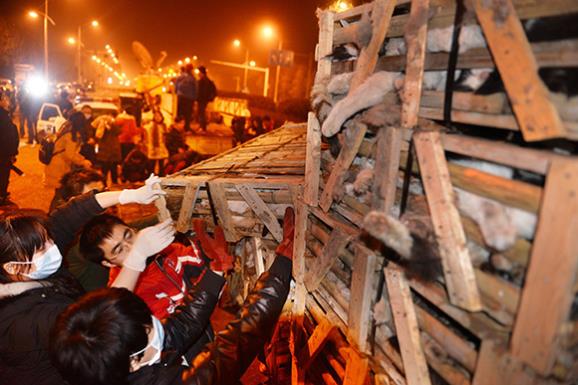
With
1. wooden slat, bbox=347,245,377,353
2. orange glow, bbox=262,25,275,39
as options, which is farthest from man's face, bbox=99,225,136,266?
orange glow, bbox=262,25,275,39

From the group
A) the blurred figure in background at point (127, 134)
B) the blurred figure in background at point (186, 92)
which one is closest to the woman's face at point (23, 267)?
the blurred figure in background at point (127, 134)

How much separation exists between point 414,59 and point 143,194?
3.33 m

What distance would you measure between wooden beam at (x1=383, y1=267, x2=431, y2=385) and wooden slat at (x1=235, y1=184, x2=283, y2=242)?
238 centimetres

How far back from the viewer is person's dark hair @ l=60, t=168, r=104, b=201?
4.84m

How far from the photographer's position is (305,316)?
402 centimetres

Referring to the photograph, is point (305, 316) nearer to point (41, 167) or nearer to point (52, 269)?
point (52, 269)

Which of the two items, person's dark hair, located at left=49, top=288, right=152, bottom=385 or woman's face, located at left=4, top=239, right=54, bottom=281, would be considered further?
woman's face, located at left=4, top=239, right=54, bottom=281

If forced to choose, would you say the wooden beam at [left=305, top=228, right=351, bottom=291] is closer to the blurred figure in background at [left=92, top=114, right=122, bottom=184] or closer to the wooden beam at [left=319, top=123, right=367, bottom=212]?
the wooden beam at [left=319, top=123, right=367, bottom=212]

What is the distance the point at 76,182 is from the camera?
4863 millimetres

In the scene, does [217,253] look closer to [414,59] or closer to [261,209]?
[261,209]

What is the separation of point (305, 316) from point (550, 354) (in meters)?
2.72

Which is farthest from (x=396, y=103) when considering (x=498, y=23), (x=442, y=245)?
(x=442, y=245)

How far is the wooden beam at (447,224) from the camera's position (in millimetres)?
1905

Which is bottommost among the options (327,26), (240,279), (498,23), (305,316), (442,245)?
(240,279)
